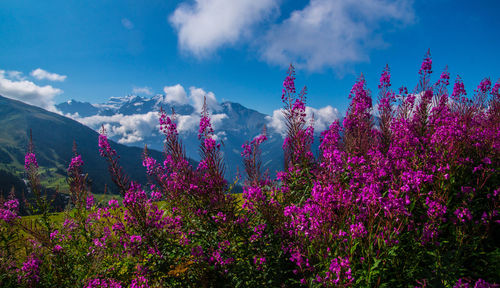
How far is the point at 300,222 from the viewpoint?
155 inches

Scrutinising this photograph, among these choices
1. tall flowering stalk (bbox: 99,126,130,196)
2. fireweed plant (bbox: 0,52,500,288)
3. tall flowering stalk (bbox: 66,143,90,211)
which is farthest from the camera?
tall flowering stalk (bbox: 66,143,90,211)

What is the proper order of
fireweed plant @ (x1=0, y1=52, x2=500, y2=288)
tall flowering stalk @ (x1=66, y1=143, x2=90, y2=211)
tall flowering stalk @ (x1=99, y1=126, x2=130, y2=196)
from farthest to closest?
1. tall flowering stalk @ (x1=66, y1=143, x2=90, y2=211)
2. tall flowering stalk @ (x1=99, y1=126, x2=130, y2=196)
3. fireweed plant @ (x1=0, y1=52, x2=500, y2=288)

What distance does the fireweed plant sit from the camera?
358 cm

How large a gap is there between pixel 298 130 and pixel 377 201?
3469 mm

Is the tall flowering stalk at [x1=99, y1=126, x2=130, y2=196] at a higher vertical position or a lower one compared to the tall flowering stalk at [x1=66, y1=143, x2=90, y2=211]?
higher

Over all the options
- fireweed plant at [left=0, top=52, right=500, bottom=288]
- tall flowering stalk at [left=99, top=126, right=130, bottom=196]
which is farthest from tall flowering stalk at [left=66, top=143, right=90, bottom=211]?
tall flowering stalk at [left=99, top=126, right=130, bottom=196]

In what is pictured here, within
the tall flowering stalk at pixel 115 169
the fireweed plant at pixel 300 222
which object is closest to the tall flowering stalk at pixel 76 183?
the fireweed plant at pixel 300 222

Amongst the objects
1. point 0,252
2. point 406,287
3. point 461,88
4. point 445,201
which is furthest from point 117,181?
point 461,88

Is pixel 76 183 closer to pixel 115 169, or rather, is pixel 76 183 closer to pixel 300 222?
pixel 115 169

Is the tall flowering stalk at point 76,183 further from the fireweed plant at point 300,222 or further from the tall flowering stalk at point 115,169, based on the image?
the tall flowering stalk at point 115,169

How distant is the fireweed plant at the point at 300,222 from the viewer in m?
3.58

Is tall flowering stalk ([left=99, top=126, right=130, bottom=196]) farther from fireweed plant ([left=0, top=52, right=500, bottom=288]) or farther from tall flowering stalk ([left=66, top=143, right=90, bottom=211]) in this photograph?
tall flowering stalk ([left=66, top=143, right=90, bottom=211])

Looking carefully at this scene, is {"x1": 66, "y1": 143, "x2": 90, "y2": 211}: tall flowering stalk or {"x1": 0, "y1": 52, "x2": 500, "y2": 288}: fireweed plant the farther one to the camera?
{"x1": 66, "y1": 143, "x2": 90, "y2": 211}: tall flowering stalk

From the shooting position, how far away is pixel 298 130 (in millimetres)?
6543
